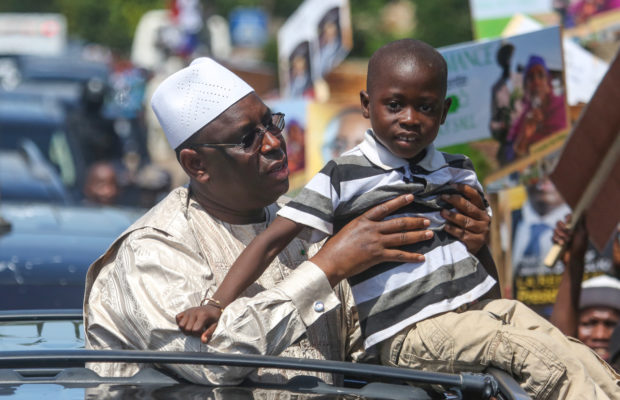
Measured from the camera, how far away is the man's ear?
304cm

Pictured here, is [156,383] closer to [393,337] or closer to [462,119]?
[393,337]

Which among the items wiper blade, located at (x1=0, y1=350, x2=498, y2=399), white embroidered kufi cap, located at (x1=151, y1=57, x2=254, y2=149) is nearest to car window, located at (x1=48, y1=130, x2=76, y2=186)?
white embroidered kufi cap, located at (x1=151, y1=57, x2=254, y2=149)

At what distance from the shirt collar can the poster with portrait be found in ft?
17.2

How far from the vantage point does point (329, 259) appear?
272cm

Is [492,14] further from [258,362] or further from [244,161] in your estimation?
[258,362]

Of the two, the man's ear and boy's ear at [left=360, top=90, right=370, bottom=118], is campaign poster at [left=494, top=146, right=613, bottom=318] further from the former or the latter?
the man's ear

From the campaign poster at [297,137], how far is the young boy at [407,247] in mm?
4284

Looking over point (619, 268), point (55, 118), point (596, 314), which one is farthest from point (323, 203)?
point (55, 118)

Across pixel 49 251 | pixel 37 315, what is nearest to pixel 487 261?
pixel 37 315

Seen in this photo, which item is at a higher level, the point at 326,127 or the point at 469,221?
the point at 326,127

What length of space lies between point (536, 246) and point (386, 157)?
3.27m

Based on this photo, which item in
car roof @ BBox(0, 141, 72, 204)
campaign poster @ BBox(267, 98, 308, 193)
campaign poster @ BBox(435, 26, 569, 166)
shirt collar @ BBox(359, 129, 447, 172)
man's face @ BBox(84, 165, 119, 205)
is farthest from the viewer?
man's face @ BBox(84, 165, 119, 205)

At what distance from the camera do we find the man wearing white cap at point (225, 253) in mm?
2592

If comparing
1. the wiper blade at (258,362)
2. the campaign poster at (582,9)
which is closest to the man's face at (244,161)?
the wiper blade at (258,362)
